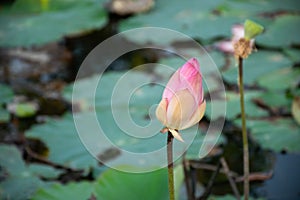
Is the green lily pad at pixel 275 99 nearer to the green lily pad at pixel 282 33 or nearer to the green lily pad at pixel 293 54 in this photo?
the green lily pad at pixel 293 54

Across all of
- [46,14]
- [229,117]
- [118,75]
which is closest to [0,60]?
[46,14]

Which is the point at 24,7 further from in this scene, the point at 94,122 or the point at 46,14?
the point at 94,122

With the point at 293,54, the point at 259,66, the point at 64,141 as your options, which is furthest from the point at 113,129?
the point at 293,54

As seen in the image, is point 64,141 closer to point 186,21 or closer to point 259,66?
point 259,66

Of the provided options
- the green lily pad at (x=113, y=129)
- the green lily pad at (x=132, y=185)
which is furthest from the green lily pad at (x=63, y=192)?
the green lily pad at (x=113, y=129)

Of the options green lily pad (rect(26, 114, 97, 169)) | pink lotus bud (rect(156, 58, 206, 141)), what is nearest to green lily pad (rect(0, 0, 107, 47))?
green lily pad (rect(26, 114, 97, 169))
